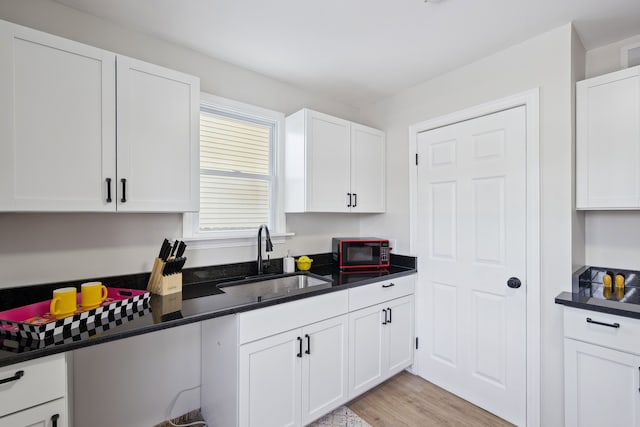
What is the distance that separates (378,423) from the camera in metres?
2.01

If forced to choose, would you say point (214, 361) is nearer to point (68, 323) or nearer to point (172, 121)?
point (68, 323)

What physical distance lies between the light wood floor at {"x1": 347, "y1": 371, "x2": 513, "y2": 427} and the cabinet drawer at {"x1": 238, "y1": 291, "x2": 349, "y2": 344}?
0.79 metres

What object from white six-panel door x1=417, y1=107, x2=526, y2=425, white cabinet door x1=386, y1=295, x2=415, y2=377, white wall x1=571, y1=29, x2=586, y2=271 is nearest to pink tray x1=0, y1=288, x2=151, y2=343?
white cabinet door x1=386, y1=295, x2=415, y2=377

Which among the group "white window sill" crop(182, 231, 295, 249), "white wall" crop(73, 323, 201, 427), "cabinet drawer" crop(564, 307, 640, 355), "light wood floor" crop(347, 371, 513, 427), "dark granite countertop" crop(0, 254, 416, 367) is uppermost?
"white window sill" crop(182, 231, 295, 249)

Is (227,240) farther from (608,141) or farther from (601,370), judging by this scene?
(608,141)

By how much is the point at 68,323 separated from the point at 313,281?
151 centimetres

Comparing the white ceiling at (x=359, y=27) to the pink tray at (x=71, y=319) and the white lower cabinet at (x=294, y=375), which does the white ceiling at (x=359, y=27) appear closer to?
the pink tray at (x=71, y=319)

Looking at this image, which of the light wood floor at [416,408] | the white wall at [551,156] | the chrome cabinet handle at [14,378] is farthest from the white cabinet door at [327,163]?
the chrome cabinet handle at [14,378]

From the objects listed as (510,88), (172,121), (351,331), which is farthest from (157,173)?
(510,88)

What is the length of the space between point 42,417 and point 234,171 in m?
1.68

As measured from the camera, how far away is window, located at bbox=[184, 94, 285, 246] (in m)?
2.18

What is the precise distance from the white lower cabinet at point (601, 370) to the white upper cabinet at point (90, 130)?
235cm

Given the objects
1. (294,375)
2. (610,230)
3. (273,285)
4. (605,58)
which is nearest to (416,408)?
(294,375)

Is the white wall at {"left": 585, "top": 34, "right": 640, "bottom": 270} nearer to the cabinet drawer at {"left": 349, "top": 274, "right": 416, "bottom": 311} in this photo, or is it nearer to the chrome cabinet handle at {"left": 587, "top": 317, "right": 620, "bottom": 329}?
the chrome cabinet handle at {"left": 587, "top": 317, "right": 620, "bottom": 329}
